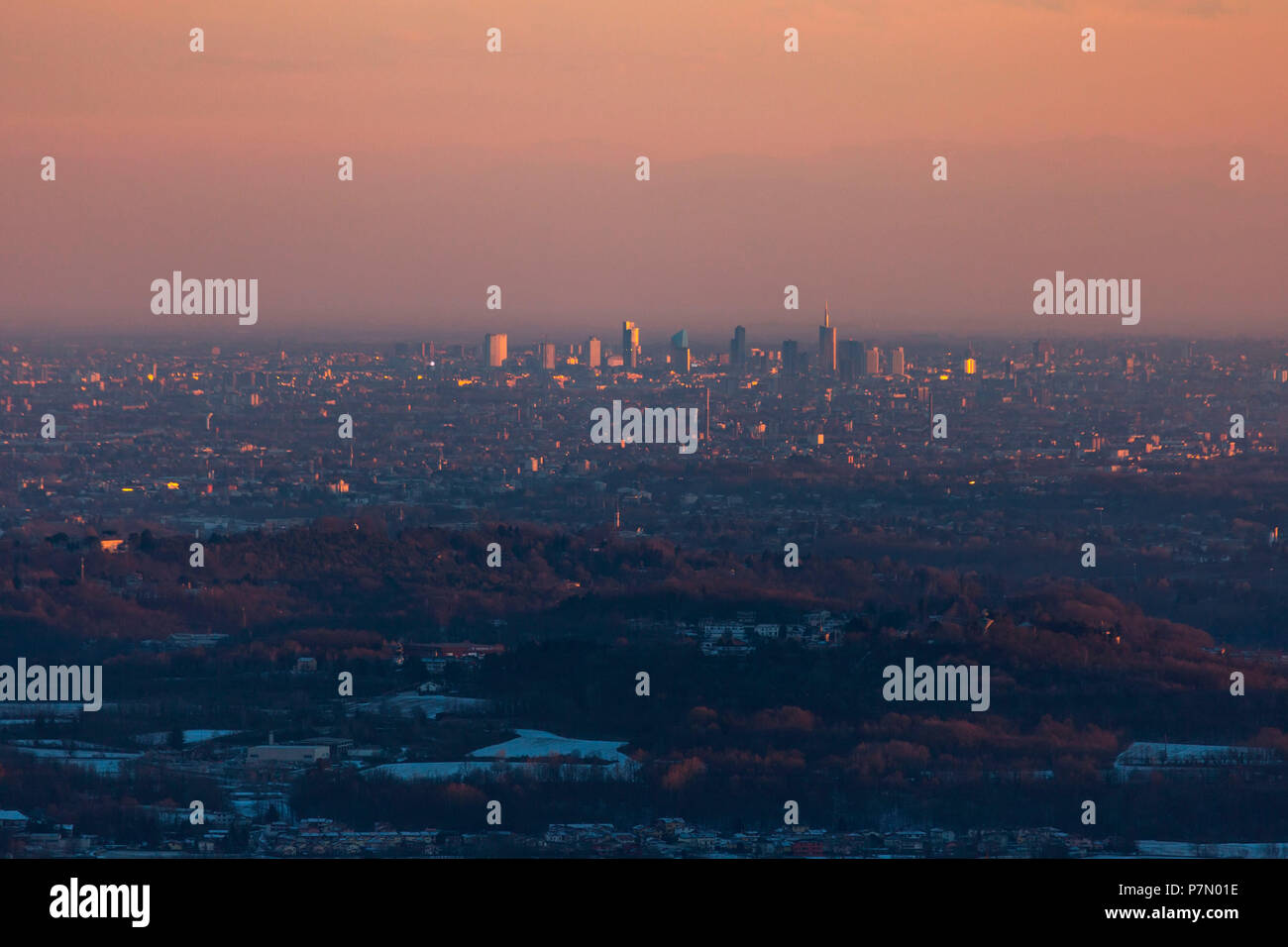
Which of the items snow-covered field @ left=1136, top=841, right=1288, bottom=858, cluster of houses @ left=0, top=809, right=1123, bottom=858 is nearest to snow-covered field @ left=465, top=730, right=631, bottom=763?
cluster of houses @ left=0, top=809, right=1123, bottom=858

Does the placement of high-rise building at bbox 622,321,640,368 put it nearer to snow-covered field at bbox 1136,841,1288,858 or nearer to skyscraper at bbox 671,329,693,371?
skyscraper at bbox 671,329,693,371

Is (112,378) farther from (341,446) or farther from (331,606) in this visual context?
(331,606)

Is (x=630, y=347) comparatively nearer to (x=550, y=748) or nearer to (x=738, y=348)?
(x=738, y=348)

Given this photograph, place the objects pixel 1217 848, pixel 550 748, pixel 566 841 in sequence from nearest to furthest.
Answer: pixel 566 841
pixel 1217 848
pixel 550 748

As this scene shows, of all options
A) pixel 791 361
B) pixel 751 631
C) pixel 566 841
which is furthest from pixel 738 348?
pixel 566 841

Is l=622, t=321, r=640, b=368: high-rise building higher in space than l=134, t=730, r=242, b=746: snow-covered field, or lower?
higher
